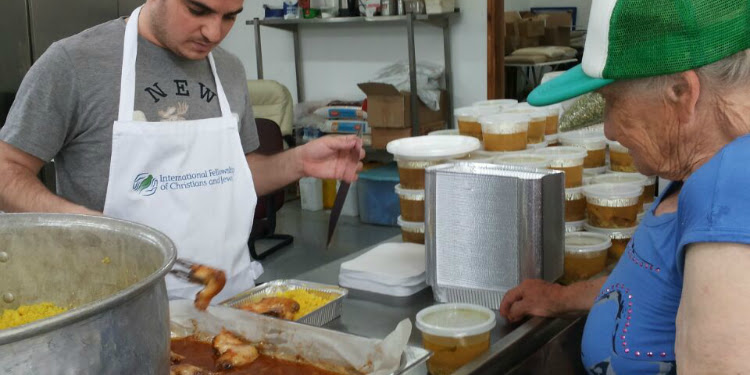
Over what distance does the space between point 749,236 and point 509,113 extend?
187 cm

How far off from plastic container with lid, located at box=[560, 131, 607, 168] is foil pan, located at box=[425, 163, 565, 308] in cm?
79

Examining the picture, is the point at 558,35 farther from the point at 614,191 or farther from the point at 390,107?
the point at 614,191

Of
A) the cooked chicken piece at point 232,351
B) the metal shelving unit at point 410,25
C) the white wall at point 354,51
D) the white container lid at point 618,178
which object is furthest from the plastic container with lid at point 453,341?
the white wall at point 354,51

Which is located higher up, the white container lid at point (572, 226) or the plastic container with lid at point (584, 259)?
the white container lid at point (572, 226)

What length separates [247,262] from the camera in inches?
95.8

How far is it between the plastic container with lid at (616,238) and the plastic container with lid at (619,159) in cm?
37

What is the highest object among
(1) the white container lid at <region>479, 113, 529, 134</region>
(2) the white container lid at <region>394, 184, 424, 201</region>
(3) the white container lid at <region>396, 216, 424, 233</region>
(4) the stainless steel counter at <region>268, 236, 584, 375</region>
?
(1) the white container lid at <region>479, 113, 529, 134</region>

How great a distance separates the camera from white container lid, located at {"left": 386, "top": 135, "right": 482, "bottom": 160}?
2326mm

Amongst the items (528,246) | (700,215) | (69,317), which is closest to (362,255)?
(528,246)

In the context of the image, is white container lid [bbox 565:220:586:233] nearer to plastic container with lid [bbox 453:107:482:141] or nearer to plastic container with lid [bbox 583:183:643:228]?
plastic container with lid [bbox 583:183:643:228]

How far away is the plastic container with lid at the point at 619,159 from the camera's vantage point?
271 cm

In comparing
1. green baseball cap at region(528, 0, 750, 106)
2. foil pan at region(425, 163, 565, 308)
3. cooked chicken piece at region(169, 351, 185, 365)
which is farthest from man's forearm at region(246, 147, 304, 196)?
green baseball cap at region(528, 0, 750, 106)

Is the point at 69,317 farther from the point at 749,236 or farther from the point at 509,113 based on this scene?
the point at 509,113

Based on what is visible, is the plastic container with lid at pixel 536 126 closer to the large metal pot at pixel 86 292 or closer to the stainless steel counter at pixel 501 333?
the stainless steel counter at pixel 501 333
